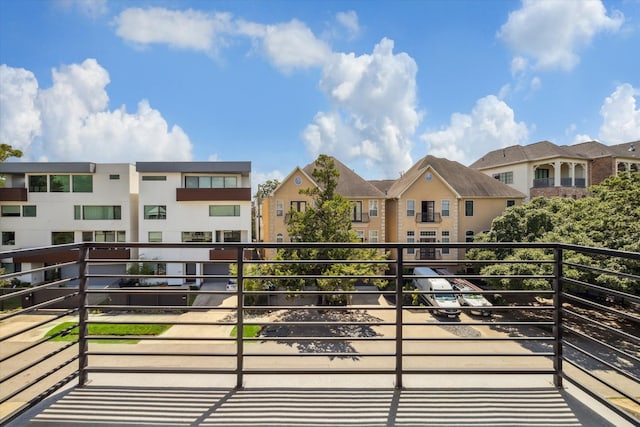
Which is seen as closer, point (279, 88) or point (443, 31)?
point (443, 31)

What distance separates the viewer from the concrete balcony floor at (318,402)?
2.15m

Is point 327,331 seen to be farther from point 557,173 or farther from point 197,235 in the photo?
point 557,173

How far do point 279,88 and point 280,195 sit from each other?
627 centimetres

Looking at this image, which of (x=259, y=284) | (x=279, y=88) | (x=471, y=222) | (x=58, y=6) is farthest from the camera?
(x=471, y=222)

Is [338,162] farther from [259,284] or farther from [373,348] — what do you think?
[373,348]

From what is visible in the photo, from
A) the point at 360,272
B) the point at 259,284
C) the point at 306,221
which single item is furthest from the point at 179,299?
the point at 360,272

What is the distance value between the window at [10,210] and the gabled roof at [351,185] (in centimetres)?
1466

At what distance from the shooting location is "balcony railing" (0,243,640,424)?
226cm

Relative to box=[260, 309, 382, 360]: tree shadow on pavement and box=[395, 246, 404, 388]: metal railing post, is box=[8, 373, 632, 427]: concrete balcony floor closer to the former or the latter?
box=[395, 246, 404, 388]: metal railing post

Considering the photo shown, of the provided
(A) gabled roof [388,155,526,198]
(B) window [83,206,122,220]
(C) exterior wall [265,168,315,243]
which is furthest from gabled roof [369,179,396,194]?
(B) window [83,206,122,220]

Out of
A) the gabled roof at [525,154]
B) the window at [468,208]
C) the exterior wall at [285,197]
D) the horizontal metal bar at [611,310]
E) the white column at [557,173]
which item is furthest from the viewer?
the gabled roof at [525,154]

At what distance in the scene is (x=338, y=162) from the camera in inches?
850

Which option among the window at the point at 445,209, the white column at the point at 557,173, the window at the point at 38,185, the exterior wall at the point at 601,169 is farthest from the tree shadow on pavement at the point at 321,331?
the exterior wall at the point at 601,169

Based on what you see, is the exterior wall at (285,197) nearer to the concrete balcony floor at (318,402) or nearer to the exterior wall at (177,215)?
the exterior wall at (177,215)
